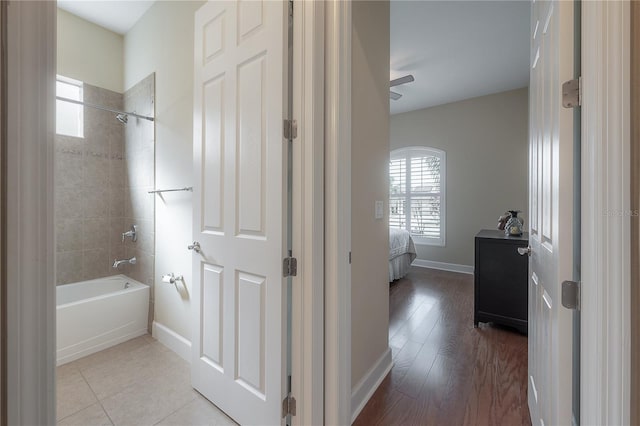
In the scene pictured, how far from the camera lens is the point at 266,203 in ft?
4.11

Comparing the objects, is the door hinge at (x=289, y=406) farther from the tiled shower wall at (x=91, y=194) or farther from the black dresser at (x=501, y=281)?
the tiled shower wall at (x=91, y=194)

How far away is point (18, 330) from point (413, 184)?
5268 mm

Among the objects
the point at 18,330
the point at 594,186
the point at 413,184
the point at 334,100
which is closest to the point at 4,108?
the point at 18,330

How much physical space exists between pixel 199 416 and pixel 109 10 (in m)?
3.33

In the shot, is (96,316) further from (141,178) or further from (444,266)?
(444,266)

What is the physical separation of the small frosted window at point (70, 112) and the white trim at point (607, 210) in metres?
3.52

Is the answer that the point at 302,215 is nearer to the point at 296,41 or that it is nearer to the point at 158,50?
the point at 296,41

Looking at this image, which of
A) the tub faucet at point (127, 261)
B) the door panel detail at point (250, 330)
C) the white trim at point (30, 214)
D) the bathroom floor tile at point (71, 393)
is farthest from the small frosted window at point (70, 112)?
the white trim at point (30, 214)

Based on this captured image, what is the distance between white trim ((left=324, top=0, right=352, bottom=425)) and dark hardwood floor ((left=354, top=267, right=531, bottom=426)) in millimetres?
443

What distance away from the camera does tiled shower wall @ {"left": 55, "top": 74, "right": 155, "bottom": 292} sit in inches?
96.6

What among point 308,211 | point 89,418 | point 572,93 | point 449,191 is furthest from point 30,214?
point 449,191

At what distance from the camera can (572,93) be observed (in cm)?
81

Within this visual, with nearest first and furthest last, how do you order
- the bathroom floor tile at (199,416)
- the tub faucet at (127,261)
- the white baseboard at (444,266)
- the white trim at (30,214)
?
the white trim at (30,214) < the bathroom floor tile at (199,416) < the tub faucet at (127,261) < the white baseboard at (444,266)

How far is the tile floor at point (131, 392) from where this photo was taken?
1480 mm
